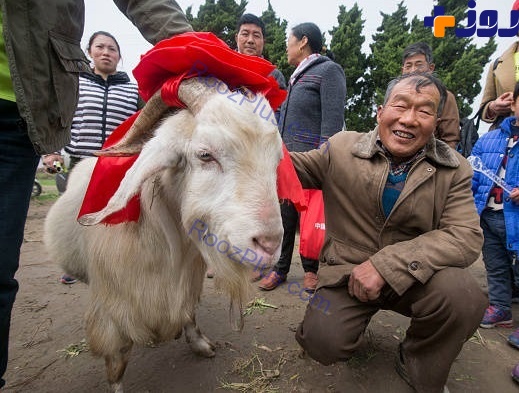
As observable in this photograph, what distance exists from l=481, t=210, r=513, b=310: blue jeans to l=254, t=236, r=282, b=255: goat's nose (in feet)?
→ 7.61

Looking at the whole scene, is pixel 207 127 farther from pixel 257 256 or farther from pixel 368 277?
pixel 368 277

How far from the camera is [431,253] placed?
1.75m

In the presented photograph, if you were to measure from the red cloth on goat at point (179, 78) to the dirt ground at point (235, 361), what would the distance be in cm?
108

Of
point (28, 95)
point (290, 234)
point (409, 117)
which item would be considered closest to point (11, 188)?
point (28, 95)

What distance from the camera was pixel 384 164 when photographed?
1946 millimetres

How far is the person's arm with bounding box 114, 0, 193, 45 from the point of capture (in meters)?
1.67

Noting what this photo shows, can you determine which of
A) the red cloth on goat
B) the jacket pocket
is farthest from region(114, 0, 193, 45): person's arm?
the jacket pocket

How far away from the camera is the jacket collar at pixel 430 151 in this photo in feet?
6.22

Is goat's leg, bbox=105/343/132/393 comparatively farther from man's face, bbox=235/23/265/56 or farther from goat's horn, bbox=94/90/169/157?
man's face, bbox=235/23/265/56

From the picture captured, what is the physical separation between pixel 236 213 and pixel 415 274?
1033 millimetres

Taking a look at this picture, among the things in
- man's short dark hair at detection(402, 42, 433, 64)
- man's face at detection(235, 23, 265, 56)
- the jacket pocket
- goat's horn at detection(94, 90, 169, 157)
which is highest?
man's face at detection(235, 23, 265, 56)

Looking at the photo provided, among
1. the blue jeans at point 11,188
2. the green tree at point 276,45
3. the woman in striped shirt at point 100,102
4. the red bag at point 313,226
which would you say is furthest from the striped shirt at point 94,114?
the green tree at point 276,45

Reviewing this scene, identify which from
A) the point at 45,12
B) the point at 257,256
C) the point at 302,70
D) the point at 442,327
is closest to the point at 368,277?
the point at 442,327

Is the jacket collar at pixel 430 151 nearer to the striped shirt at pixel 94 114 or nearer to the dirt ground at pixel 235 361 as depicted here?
the dirt ground at pixel 235 361
